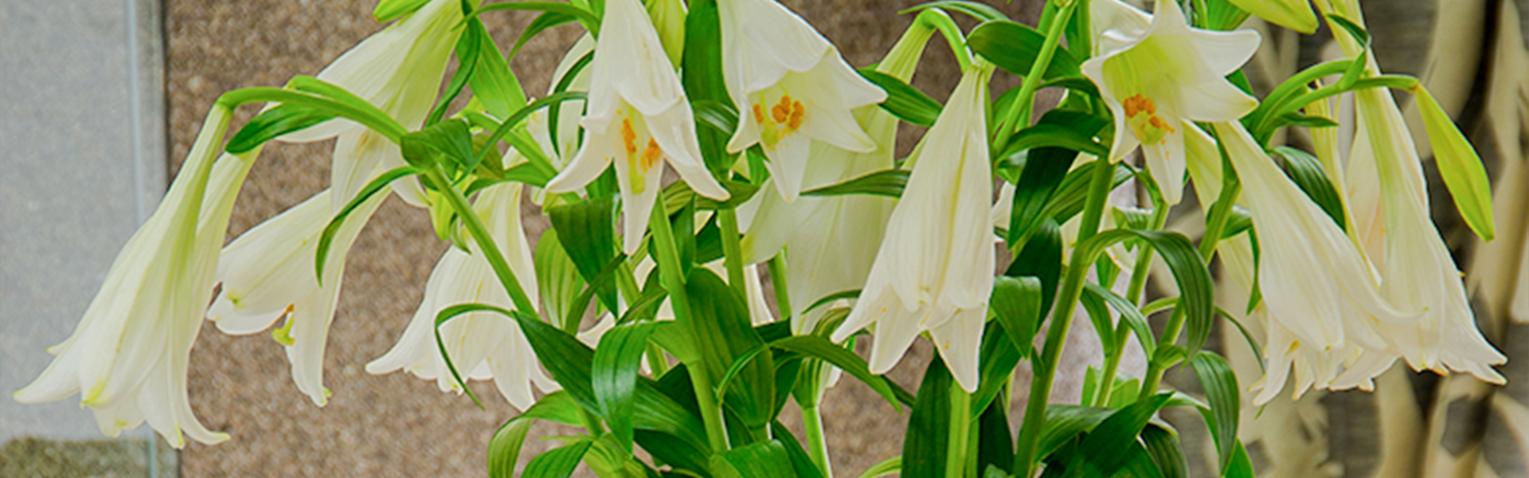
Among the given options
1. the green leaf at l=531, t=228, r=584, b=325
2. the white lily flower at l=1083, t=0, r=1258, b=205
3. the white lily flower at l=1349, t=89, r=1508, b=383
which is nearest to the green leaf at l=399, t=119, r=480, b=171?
the green leaf at l=531, t=228, r=584, b=325

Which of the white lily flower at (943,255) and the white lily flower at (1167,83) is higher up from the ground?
the white lily flower at (1167,83)

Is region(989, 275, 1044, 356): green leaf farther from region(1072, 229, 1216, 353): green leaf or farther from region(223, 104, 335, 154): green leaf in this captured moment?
region(223, 104, 335, 154): green leaf

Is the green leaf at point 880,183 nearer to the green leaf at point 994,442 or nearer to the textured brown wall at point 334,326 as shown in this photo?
the green leaf at point 994,442

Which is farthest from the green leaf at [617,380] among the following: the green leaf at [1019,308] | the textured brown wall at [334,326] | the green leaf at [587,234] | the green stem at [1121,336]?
the textured brown wall at [334,326]

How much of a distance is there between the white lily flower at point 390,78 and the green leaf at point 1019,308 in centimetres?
22

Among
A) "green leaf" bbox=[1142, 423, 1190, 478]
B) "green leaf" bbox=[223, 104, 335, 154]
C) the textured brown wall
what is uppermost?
"green leaf" bbox=[223, 104, 335, 154]

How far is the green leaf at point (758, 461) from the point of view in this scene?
553 millimetres

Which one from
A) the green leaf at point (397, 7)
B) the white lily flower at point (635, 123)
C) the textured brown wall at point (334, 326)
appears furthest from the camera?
the textured brown wall at point (334, 326)

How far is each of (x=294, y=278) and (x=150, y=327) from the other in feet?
0.30

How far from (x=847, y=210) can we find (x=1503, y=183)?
99 cm

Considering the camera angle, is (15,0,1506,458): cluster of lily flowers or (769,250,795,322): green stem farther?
(769,250,795,322): green stem

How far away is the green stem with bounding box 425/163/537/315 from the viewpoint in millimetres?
559

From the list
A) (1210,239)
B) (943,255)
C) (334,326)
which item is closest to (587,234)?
(943,255)

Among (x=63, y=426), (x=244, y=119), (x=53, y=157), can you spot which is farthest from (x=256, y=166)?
(x=63, y=426)
